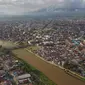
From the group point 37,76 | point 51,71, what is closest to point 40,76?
point 37,76

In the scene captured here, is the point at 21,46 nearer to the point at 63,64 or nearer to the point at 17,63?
the point at 17,63

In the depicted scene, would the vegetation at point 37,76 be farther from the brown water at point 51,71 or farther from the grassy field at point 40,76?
the brown water at point 51,71

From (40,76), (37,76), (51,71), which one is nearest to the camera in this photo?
(37,76)

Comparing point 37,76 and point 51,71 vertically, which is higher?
point 37,76

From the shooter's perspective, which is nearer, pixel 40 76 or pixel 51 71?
pixel 40 76

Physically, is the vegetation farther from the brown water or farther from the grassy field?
the brown water

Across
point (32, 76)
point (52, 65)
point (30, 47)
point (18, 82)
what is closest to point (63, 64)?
point (52, 65)

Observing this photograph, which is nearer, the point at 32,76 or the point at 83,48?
the point at 32,76

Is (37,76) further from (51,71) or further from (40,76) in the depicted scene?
(51,71)

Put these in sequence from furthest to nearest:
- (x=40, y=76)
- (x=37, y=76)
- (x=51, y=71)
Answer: (x=51, y=71), (x=40, y=76), (x=37, y=76)
